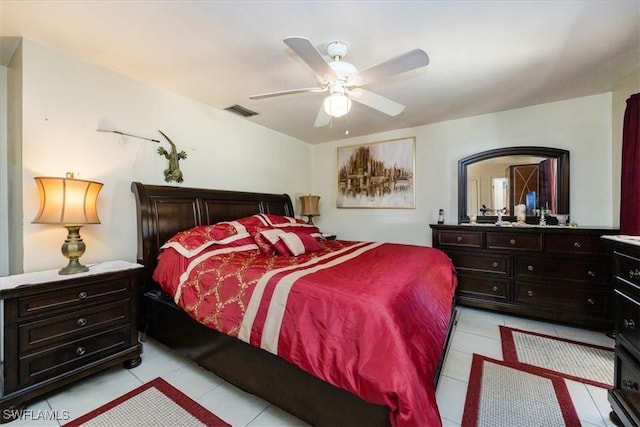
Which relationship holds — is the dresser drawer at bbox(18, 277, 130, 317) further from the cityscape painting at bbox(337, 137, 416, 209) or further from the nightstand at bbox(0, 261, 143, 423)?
the cityscape painting at bbox(337, 137, 416, 209)

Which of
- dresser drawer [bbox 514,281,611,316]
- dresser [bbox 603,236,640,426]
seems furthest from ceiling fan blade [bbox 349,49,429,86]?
dresser drawer [bbox 514,281,611,316]

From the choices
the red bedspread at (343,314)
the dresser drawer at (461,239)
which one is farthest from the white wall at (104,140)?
the dresser drawer at (461,239)

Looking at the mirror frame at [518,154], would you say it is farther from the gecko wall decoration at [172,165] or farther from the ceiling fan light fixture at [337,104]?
the gecko wall decoration at [172,165]

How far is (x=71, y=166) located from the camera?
223 cm

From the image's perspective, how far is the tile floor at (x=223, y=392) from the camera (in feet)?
5.29

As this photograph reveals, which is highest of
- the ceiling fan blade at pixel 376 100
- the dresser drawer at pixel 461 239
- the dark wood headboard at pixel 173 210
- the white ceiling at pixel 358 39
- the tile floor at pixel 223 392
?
the white ceiling at pixel 358 39

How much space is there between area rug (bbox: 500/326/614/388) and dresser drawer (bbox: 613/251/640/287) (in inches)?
34.8

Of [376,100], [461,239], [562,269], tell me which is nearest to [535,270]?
[562,269]

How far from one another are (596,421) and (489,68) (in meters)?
2.60

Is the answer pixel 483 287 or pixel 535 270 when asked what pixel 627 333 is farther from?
pixel 483 287

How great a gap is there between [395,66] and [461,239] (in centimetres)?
239

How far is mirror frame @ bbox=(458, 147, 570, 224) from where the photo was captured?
3.13 m

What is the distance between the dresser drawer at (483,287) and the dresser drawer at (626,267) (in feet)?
5.05

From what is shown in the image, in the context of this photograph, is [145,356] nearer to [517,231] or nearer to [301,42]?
[301,42]
